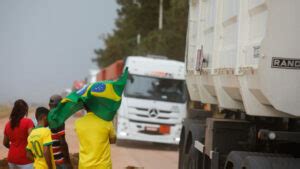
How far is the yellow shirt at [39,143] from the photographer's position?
8.30 m

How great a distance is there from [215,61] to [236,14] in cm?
124

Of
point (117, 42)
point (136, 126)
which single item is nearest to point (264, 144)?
point (136, 126)

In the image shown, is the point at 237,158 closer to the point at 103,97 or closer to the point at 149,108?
the point at 103,97

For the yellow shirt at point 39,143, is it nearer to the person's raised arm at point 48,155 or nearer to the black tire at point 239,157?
the person's raised arm at point 48,155

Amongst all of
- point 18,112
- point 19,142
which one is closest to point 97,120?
point 18,112

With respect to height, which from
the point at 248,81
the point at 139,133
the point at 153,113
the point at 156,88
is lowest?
the point at 139,133

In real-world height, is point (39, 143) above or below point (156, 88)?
below

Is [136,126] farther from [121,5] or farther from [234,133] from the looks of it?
[121,5]

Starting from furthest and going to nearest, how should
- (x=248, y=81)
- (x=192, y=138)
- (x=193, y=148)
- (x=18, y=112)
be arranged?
1. (x=192, y=138)
2. (x=193, y=148)
3. (x=18, y=112)
4. (x=248, y=81)

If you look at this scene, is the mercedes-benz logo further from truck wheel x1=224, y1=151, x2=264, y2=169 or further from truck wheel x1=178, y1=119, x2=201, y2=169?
truck wheel x1=224, y1=151, x2=264, y2=169

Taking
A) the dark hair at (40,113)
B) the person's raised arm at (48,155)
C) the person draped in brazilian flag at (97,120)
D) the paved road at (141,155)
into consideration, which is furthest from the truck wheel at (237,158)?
the paved road at (141,155)

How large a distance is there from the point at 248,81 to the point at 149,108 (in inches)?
641

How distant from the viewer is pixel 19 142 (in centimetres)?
940

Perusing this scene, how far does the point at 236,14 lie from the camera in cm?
846
